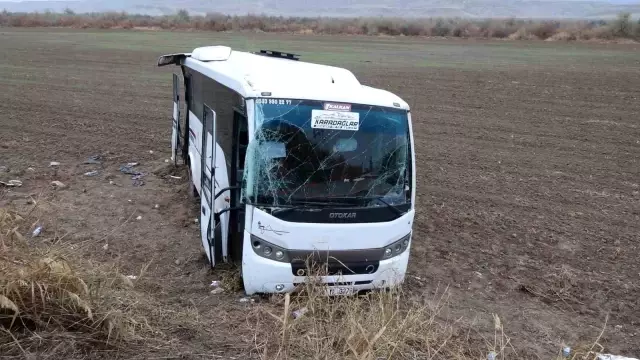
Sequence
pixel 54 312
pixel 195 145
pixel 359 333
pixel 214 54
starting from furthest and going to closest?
pixel 195 145
pixel 214 54
pixel 359 333
pixel 54 312

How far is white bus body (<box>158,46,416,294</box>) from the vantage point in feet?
21.9

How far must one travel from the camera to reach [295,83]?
712 centimetres

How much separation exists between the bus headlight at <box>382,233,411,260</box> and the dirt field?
0.83 metres

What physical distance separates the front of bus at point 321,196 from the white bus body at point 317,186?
1cm

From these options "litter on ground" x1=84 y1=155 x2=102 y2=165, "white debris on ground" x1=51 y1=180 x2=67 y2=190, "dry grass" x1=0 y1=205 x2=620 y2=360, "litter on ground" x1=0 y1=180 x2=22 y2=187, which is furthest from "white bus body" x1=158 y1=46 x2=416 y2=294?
"litter on ground" x1=84 y1=155 x2=102 y2=165

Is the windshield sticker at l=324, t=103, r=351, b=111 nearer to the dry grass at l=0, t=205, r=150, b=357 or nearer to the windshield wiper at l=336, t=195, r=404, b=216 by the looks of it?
the windshield wiper at l=336, t=195, r=404, b=216

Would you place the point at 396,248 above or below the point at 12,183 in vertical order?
above

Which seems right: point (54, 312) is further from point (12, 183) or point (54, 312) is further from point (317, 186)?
point (12, 183)

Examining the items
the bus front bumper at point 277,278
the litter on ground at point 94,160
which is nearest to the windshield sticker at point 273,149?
the bus front bumper at point 277,278

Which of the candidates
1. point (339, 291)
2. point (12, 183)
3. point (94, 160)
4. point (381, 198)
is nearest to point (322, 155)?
point (381, 198)

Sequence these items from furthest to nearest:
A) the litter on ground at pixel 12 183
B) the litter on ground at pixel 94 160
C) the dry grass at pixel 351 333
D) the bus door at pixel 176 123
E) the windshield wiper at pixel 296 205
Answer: the litter on ground at pixel 94 160 < the bus door at pixel 176 123 < the litter on ground at pixel 12 183 < the windshield wiper at pixel 296 205 < the dry grass at pixel 351 333

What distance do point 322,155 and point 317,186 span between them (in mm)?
341

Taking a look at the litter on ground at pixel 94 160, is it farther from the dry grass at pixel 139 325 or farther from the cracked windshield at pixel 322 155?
the cracked windshield at pixel 322 155

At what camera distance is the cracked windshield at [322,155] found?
6.69 m
